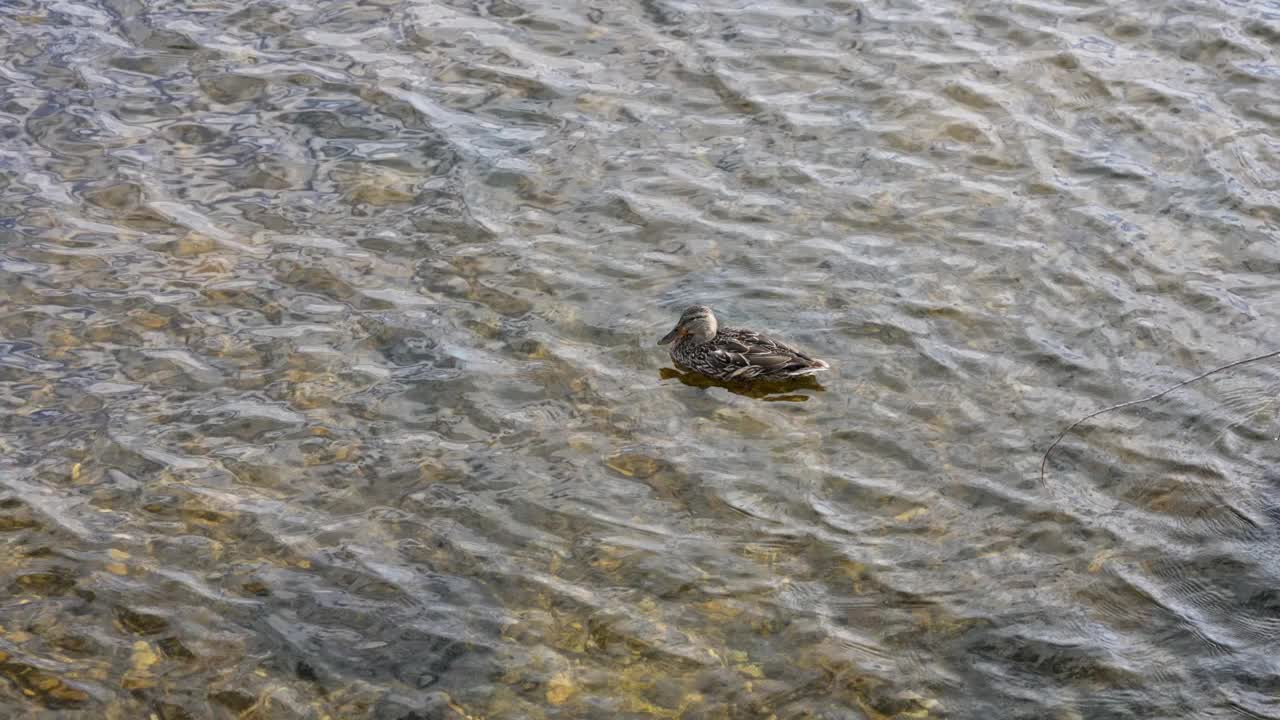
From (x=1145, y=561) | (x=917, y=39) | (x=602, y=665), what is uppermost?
(x=917, y=39)

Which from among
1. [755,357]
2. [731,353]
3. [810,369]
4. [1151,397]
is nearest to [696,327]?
[731,353]

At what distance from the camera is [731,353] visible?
29.5 feet

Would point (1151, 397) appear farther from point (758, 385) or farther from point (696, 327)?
point (696, 327)

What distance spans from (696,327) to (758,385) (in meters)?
0.56

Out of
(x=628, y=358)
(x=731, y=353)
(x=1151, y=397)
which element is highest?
(x=1151, y=397)

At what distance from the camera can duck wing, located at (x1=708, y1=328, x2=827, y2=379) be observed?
884 cm

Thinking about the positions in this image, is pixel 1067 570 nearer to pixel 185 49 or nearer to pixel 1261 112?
pixel 1261 112

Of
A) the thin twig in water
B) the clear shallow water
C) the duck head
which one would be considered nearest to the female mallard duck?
the duck head

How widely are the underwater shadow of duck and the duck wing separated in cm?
9

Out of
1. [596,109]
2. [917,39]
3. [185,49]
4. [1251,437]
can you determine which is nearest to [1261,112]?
[917,39]

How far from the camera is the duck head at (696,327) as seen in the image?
9.12 m

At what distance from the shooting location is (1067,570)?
7.28 metres

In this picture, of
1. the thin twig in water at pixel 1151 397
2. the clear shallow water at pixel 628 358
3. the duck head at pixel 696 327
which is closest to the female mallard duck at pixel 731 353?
the duck head at pixel 696 327

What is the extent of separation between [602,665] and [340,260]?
434 cm
